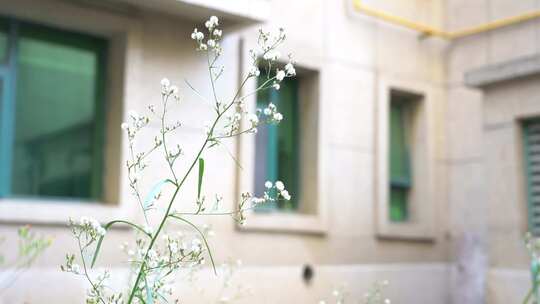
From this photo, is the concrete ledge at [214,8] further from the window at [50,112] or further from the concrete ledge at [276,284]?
the concrete ledge at [276,284]

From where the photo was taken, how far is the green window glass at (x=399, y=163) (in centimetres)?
1016

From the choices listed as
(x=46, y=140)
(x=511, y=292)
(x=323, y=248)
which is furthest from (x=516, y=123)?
(x=46, y=140)

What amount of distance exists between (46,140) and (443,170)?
551 cm

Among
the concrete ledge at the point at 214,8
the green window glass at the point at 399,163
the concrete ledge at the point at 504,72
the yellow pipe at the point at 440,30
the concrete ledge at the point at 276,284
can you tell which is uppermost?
the yellow pipe at the point at 440,30

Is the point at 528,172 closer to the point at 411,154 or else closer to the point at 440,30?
the point at 411,154

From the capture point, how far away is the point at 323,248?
8.93 metres

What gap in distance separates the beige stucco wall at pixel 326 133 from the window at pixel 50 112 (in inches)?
9.3

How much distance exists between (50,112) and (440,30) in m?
5.65

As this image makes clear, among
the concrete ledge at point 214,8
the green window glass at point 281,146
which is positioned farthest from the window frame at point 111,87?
the green window glass at point 281,146

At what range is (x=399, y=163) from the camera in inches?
407

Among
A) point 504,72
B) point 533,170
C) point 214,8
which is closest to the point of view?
point 214,8

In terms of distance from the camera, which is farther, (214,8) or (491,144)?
(491,144)

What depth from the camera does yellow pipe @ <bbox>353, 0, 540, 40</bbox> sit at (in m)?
9.41

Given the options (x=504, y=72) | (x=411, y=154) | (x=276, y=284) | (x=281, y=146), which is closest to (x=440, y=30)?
(x=411, y=154)
